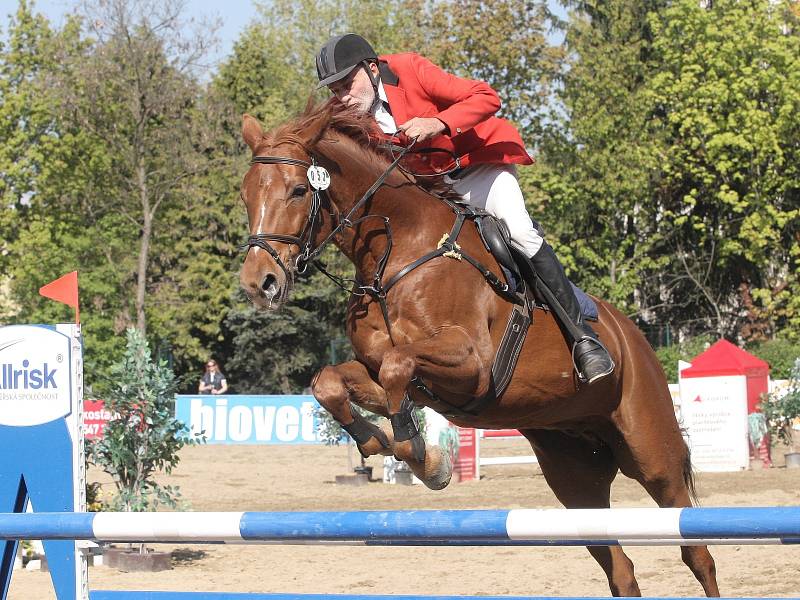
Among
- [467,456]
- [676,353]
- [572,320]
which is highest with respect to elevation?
[676,353]

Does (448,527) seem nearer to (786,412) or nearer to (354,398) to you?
(354,398)

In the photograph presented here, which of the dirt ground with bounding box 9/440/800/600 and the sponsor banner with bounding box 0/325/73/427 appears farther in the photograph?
the dirt ground with bounding box 9/440/800/600

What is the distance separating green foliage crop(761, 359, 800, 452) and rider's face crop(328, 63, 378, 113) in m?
11.3

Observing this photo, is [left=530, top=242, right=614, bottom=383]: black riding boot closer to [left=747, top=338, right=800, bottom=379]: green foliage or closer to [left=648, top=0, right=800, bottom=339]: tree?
[left=747, top=338, right=800, bottom=379]: green foliage

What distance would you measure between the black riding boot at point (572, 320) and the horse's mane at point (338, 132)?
21.2 inches

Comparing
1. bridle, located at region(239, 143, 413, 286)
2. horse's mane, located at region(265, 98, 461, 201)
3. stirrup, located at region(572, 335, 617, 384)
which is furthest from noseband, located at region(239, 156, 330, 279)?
stirrup, located at region(572, 335, 617, 384)

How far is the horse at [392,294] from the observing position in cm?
421

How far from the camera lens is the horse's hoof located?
4.39m

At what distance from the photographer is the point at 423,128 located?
4.55m

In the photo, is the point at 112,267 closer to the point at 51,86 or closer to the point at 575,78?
the point at 51,86

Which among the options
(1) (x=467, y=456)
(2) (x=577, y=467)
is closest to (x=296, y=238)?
(2) (x=577, y=467)

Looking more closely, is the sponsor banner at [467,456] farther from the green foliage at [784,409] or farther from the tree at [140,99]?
the tree at [140,99]

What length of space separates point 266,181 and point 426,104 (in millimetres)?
900

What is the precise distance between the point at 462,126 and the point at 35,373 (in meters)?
2.70
